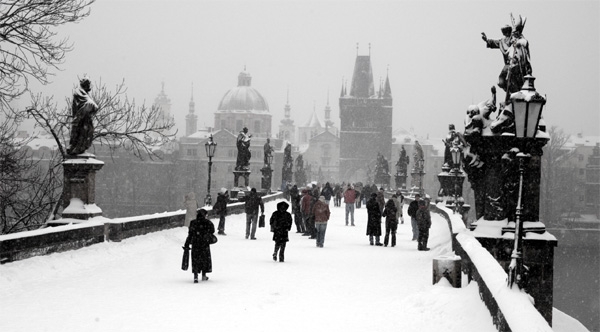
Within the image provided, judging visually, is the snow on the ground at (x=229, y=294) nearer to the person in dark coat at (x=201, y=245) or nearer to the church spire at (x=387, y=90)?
the person in dark coat at (x=201, y=245)

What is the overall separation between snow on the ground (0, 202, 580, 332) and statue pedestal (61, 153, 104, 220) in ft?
3.11

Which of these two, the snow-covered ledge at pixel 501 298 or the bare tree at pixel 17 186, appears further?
the bare tree at pixel 17 186

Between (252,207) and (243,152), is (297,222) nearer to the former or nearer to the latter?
(252,207)

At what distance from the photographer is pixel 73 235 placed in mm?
13414

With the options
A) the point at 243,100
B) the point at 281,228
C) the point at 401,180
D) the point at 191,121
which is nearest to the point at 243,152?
the point at 281,228

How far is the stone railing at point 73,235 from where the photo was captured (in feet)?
37.1

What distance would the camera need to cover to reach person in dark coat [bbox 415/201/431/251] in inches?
725

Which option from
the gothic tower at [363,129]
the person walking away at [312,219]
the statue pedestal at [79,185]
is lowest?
the person walking away at [312,219]

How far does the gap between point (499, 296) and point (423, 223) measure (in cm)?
1067

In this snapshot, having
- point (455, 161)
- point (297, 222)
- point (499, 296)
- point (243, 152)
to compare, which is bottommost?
point (297, 222)

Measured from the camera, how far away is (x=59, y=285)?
10992 mm

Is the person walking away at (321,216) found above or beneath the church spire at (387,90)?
beneath

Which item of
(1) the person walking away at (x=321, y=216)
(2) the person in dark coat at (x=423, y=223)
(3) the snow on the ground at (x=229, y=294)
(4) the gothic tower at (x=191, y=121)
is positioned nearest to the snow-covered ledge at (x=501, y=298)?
(3) the snow on the ground at (x=229, y=294)

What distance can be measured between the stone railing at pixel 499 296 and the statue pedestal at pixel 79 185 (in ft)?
24.5
